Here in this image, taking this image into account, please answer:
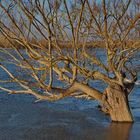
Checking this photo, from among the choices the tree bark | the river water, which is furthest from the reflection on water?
Answer: the tree bark

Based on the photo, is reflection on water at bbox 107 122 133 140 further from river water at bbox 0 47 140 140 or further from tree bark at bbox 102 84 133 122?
tree bark at bbox 102 84 133 122

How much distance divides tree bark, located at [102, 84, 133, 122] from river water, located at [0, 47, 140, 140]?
0.28 m

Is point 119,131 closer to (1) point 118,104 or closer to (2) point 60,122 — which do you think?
(1) point 118,104

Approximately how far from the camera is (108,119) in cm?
1164

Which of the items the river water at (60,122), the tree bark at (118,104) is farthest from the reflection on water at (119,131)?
the tree bark at (118,104)

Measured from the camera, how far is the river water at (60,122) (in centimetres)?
966

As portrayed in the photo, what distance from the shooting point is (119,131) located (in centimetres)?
1009

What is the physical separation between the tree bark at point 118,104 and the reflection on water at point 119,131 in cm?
29

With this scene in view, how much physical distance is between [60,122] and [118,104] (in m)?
1.72

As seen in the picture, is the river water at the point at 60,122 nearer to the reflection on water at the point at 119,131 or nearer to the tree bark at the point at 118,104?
the reflection on water at the point at 119,131

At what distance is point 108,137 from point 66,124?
1.76 meters

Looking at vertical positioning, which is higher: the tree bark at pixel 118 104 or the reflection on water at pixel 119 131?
the tree bark at pixel 118 104

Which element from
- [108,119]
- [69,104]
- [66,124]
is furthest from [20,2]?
[69,104]

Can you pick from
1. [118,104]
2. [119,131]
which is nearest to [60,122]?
[118,104]
